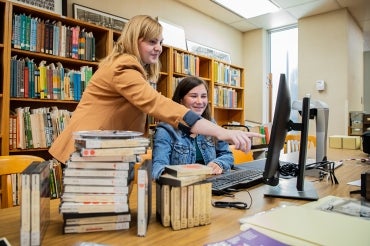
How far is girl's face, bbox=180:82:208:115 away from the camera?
182 centimetres

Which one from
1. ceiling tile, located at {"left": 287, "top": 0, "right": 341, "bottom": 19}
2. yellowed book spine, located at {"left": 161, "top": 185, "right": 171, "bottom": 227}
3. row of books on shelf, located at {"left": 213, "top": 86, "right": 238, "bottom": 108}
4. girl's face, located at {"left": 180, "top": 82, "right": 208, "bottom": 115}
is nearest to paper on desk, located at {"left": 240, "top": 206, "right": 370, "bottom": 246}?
yellowed book spine, located at {"left": 161, "top": 185, "right": 171, "bottom": 227}

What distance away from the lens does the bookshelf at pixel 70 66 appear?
2.13 m

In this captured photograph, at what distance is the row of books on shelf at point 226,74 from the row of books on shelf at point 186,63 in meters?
0.36

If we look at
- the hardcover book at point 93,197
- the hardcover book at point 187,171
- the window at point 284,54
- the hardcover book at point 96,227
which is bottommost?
the hardcover book at point 96,227

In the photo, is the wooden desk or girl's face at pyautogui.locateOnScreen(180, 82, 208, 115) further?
girl's face at pyautogui.locateOnScreen(180, 82, 208, 115)

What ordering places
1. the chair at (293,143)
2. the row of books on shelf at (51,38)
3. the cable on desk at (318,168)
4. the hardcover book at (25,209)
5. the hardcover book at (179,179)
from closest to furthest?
the hardcover book at (25,209) < the hardcover book at (179,179) < the cable on desk at (318,168) < the row of books on shelf at (51,38) < the chair at (293,143)

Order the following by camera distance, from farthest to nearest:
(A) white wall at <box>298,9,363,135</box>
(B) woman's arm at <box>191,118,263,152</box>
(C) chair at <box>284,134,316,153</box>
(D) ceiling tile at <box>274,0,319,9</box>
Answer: (A) white wall at <box>298,9,363,135</box> → (D) ceiling tile at <box>274,0,319,9</box> → (C) chair at <box>284,134,316,153</box> → (B) woman's arm at <box>191,118,263,152</box>

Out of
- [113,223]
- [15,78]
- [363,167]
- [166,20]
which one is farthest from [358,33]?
[113,223]

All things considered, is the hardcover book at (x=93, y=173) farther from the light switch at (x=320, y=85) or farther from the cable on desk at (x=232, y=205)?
the light switch at (x=320, y=85)

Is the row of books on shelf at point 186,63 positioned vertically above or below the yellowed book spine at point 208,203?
above

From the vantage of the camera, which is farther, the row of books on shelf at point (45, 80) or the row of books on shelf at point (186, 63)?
the row of books on shelf at point (186, 63)

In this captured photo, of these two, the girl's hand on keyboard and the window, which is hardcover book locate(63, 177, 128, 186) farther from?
the window

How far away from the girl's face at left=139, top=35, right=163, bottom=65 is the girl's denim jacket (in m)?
0.37

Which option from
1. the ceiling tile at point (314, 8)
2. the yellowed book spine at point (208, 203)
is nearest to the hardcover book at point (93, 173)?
the yellowed book spine at point (208, 203)
